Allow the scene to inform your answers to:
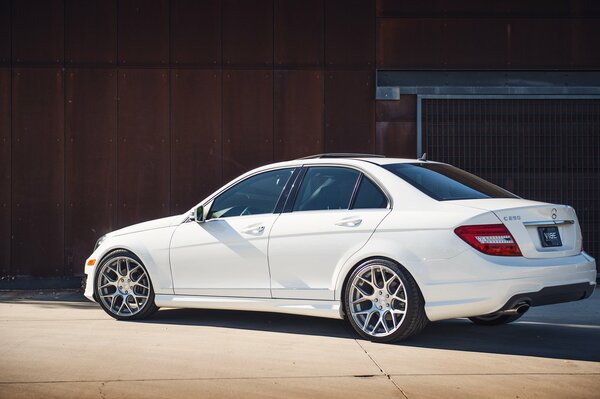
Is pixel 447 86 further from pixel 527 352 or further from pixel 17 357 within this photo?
pixel 17 357

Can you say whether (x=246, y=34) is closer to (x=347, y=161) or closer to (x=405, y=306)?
(x=347, y=161)

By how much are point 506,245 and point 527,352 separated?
33.9 inches

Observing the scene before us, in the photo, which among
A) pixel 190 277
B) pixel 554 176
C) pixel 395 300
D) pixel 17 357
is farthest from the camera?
pixel 554 176

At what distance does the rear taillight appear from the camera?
7.12 meters

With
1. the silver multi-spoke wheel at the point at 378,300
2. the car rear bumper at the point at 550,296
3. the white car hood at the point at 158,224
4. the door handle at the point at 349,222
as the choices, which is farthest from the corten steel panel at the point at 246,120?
the car rear bumper at the point at 550,296

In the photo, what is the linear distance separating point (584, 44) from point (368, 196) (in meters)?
6.72

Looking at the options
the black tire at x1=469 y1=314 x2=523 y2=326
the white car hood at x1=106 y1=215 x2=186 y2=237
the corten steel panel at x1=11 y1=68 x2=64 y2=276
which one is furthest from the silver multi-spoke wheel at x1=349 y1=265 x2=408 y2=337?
the corten steel panel at x1=11 y1=68 x2=64 y2=276

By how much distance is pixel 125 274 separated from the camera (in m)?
9.14

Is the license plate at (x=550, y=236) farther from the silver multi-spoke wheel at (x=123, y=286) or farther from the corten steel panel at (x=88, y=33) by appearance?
the corten steel panel at (x=88, y=33)

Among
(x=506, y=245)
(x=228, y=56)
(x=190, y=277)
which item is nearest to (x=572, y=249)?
(x=506, y=245)

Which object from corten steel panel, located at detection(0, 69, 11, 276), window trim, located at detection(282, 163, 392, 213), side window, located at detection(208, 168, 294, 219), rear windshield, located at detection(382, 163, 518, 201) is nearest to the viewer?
rear windshield, located at detection(382, 163, 518, 201)

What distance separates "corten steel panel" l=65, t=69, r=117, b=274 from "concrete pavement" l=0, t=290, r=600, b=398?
3.59 meters

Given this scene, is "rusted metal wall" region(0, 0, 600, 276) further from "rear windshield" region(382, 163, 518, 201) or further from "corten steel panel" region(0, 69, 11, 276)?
"rear windshield" region(382, 163, 518, 201)

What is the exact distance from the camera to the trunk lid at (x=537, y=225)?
7.19 meters
